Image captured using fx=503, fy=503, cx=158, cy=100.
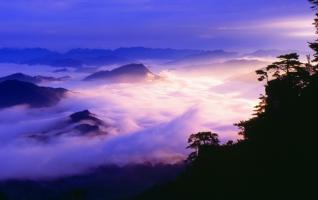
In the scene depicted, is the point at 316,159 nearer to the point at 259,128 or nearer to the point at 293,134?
the point at 293,134

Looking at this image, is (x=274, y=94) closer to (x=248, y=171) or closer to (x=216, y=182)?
(x=216, y=182)

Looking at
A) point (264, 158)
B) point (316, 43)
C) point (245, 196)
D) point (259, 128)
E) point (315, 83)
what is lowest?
point (245, 196)

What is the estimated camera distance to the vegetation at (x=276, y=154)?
3753cm

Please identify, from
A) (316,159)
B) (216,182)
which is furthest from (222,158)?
(316,159)

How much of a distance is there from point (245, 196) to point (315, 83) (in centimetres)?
1765

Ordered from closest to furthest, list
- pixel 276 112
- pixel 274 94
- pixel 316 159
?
pixel 316 159, pixel 276 112, pixel 274 94

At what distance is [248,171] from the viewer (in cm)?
4306

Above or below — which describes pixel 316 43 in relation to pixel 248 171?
above

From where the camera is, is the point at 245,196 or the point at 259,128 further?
the point at 259,128

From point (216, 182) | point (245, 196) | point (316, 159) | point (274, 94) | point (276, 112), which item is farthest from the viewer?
point (274, 94)

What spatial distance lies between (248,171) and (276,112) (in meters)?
13.2

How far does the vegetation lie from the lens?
123 ft

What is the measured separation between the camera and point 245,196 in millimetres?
40719

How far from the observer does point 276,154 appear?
136 feet
